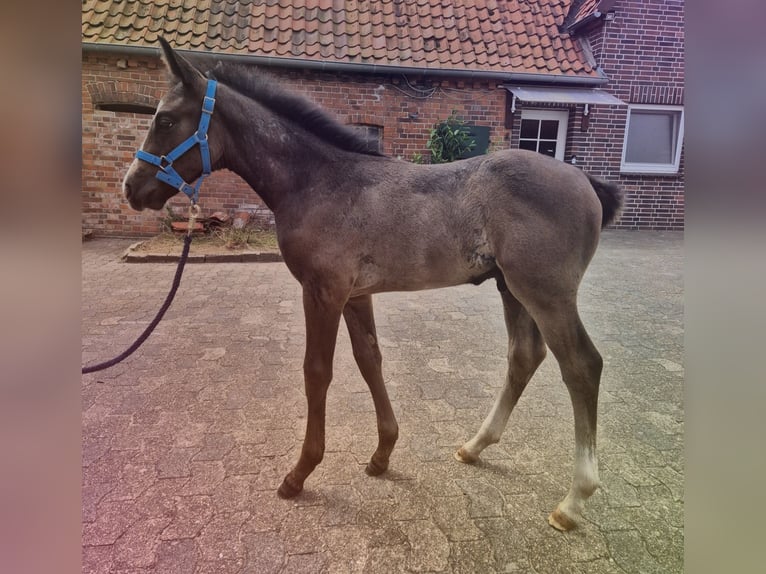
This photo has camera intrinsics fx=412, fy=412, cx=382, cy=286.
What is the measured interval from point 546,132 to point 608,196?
0.89m

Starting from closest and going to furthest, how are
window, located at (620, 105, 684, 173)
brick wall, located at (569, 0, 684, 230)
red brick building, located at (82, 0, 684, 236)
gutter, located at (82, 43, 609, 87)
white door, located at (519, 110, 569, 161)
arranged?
brick wall, located at (569, 0, 684, 230) < window, located at (620, 105, 684, 173) < red brick building, located at (82, 0, 684, 236) < gutter, located at (82, 43, 609, 87) < white door, located at (519, 110, 569, 161)

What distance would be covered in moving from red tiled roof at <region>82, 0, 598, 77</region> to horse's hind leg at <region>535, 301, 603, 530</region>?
101 cm

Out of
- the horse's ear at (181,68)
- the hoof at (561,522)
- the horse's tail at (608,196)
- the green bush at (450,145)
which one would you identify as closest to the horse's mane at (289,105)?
the horse's ear at (181,68)

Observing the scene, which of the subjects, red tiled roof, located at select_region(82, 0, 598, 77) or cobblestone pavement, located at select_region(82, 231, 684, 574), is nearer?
cobblestone pavement, located at select_region(82, 231, 684, 574)

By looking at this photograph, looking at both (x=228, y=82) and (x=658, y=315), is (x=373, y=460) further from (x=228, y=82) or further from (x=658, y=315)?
(x=658, y=315)

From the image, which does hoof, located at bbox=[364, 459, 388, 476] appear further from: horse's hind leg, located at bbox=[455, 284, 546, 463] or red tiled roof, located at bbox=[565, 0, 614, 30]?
red tiled roof, located at bbox=[565, 0, 614, 30]

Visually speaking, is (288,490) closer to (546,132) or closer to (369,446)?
(369,446)

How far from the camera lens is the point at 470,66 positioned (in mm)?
2580

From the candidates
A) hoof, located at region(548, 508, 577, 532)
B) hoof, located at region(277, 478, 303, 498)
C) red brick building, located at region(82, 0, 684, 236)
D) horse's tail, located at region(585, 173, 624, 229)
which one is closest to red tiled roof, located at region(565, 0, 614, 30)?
red brick building, located at region(82, 0, 684, 236)

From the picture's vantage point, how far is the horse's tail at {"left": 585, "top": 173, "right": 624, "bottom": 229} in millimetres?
1605

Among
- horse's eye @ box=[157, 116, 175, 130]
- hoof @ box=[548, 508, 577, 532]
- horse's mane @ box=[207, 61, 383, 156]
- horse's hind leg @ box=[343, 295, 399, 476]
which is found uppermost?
horse's mane @ box=[207, 61, 383, 156]

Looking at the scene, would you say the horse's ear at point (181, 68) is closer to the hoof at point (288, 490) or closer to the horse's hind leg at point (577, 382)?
the horse's hind leg at point (577, 382)

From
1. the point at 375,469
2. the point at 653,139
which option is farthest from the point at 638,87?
the point at 375,469
